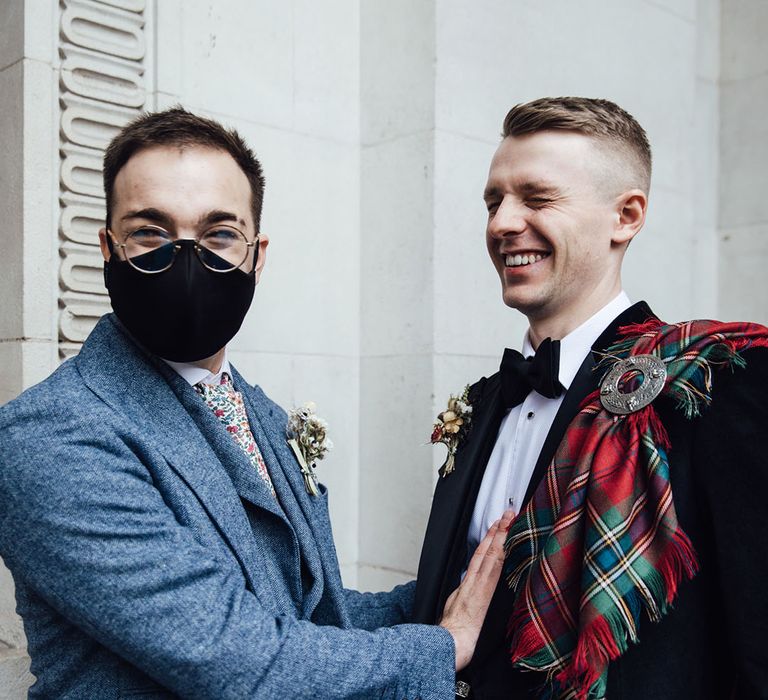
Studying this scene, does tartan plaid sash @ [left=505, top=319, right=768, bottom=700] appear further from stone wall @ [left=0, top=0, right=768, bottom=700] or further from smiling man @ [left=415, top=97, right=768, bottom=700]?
stone wall @ [left=0, top=0, right=768, bottom=700]

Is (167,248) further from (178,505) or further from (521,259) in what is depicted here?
(521,259)

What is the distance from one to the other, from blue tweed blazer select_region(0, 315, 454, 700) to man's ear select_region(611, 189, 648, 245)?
3.35ft

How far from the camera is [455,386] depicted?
3.41 m

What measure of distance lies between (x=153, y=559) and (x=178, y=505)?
17 centimetres

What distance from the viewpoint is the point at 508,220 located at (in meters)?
1.98

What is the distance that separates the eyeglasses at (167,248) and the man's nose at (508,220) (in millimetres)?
627

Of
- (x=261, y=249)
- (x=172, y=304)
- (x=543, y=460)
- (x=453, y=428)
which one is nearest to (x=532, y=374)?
(x=543, y=460)

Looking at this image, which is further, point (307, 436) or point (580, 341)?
point (307, 436)

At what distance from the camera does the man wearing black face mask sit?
1.47 metres

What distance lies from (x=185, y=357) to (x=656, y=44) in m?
3.45

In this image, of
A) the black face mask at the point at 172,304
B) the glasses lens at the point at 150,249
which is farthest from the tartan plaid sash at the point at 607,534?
the glasses lens at the point at 150,249

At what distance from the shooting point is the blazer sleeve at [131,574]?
4.77ft

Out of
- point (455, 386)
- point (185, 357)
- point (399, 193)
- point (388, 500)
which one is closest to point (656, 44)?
point (399, 193)

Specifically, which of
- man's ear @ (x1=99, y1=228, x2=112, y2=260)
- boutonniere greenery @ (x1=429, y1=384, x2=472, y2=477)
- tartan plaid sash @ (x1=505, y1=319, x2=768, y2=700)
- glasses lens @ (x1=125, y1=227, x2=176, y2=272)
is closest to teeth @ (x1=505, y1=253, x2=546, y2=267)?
tartan plaid sash @ (x1=505, y1=319, x2=768, y2=700)
